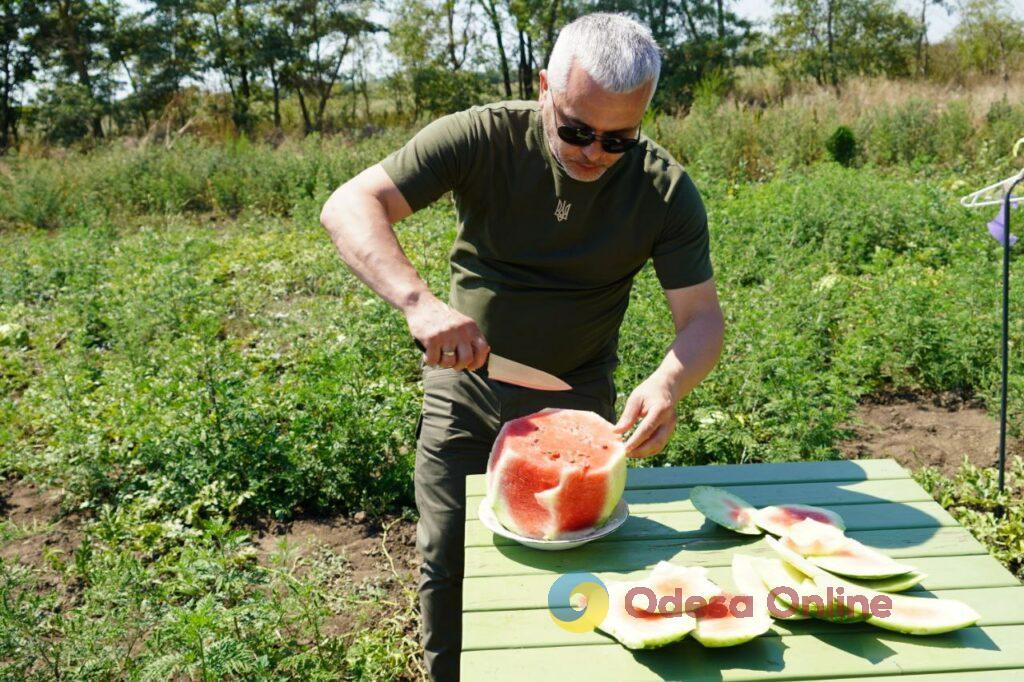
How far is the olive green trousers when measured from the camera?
297 cm

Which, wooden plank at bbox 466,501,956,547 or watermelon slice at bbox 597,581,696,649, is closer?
watermelon slice at bbox 597,581,696,649

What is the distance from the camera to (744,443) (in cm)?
409

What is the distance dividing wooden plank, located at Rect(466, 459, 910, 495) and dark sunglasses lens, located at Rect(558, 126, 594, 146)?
0.96m

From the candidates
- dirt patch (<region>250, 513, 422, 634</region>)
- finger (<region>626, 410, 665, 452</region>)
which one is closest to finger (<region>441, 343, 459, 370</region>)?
finger (<region>626, 410, 665, 452</region>)

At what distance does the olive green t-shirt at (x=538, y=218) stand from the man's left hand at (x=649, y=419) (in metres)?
0.57

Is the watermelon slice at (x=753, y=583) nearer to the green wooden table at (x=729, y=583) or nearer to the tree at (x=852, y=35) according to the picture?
the green wooden table at (x=729, y=583)

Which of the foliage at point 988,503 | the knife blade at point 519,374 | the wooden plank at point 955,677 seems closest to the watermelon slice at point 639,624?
the wooden plank at point 955,677

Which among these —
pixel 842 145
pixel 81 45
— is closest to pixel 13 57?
pixel 81 45

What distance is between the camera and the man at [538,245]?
8.28 ft

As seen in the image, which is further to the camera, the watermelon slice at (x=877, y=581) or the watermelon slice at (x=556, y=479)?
the watermelon slice at (x=556, y=479)

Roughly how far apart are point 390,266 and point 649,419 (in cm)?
85

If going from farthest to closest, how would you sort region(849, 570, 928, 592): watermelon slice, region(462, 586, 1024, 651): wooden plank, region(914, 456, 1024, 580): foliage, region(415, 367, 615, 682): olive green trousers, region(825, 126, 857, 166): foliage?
1. region(825, 126, 857, 166): foliage
2. region(914, 456, 1024, 580): foliage
3. region(415, 367, 615, 682): olive green trousers
4. region(849, 570, 928, 592): watermelon slice
5. region(462, 586, 1024, 651): wooden plank

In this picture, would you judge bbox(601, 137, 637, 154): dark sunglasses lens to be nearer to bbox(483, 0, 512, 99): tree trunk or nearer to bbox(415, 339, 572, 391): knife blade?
bbox(415, 339, 572, 391): knife blade

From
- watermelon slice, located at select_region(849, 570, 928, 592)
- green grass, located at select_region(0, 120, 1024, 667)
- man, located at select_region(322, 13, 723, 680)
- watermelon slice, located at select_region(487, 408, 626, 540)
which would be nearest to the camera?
watermelon slice, located at select_region(849, 570, 928, 592)
